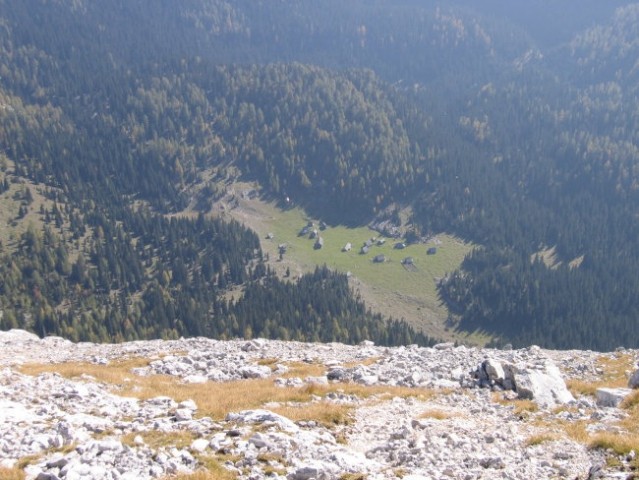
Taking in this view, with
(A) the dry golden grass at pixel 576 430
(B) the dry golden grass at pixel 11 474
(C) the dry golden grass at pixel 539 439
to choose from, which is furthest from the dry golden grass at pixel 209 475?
(A) the dry golden grass at pixel 576 430

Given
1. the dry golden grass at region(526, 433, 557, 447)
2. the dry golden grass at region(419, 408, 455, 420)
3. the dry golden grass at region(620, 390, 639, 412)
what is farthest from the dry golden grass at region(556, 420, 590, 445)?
the dry golden grass at region(419, 408, 455, 420)

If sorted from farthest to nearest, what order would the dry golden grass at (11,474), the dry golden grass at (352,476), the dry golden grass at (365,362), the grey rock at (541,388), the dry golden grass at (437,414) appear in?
the dry golden grass at (365,362) → the grey rock at (541,388) → the dry golden grass at (437,414) → the dry golden grass at (352,476) → the dry golden grass at (11,474)

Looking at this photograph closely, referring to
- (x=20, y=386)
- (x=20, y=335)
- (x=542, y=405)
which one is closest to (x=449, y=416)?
Result: (x=542, y=405)

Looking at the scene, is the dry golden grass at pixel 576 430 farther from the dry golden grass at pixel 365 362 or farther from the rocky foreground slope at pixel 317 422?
the dry golden grass at pixel 365 362

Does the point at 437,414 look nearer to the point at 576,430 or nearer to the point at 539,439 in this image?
the point at 539,439

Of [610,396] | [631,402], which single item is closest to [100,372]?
[610,396]

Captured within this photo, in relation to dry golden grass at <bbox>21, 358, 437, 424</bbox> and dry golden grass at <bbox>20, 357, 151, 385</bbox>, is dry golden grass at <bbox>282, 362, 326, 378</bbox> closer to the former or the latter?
dry golden grass at <bbox>21, 358, 437, 424</bbox>

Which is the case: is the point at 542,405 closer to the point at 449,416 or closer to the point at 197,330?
the point at 449,416
